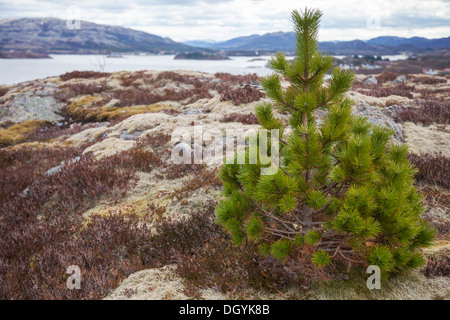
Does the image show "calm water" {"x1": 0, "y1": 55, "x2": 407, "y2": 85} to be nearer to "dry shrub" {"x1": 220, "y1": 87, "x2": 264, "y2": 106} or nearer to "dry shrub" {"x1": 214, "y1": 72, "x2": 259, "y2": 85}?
"dry shrub" {"x1": 214, "y1": 72, "x2": 259, "y2": 85}

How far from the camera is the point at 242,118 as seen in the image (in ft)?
31.1

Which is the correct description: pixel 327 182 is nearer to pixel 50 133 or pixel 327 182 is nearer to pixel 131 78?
pixel 50 133

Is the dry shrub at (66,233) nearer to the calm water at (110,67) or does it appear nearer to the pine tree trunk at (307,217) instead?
the pine tree trunk at (307,217)

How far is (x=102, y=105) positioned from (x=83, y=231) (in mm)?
14688

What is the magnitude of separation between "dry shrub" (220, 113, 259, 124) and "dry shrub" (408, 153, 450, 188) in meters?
4.54

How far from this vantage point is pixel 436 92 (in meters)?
16.2

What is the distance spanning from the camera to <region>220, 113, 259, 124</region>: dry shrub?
9273 millimetres

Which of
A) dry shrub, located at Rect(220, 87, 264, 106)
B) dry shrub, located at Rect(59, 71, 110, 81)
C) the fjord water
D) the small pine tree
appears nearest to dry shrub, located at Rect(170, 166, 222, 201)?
the small pine tree

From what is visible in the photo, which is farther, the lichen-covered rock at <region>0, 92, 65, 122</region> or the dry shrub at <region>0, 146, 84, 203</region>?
the lichen-covered rock at <region>0, 92, 65, 122</region>

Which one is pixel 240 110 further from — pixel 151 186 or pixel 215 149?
pixel 151 186

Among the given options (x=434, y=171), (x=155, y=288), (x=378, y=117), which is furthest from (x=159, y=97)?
(x=155, y=288)

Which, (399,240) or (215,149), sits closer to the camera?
(399,240)

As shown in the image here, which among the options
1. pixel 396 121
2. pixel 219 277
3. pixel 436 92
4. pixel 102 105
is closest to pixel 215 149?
pixel 219 277

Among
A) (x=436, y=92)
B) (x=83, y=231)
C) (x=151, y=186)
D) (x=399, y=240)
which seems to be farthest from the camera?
(x=436, y=92)
